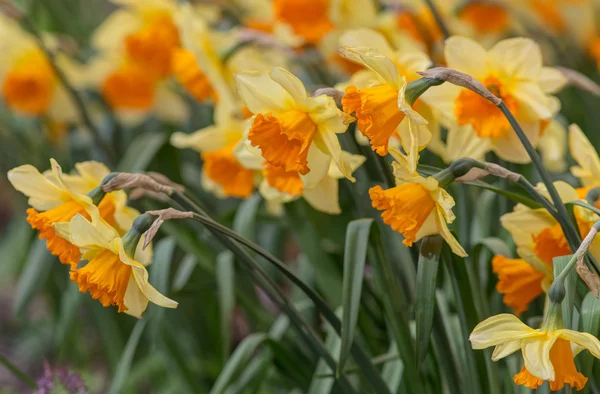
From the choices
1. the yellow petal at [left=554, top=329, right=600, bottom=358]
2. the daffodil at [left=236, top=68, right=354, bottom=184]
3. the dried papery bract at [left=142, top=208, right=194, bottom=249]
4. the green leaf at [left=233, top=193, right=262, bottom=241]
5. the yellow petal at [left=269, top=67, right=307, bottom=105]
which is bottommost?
the green leaf at [left=233, top=193, right=262, bottom=241]

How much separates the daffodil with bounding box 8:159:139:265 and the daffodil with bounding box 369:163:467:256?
1.21ft

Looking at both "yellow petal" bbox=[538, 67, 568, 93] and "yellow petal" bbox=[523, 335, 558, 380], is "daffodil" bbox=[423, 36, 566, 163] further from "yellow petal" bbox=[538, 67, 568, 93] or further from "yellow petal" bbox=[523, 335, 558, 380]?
"yellow petal" bbox=[523, 335, 558, 380]

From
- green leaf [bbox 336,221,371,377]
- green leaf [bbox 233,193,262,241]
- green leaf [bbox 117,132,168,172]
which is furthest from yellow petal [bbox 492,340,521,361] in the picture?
green leaf [bbox 117,132,168,172]

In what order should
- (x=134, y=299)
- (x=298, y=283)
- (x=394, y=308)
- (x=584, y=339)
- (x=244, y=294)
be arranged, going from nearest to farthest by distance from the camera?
(x=584, y=339) < (x=134, y=299) < (x=298, y=283) < (x=394, y=308) < (x=244, y=294)

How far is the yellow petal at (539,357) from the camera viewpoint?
0.83m

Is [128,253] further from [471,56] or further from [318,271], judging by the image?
[318,271]

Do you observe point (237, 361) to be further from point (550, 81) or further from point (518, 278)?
point (550, 81)

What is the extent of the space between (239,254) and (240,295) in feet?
2.02

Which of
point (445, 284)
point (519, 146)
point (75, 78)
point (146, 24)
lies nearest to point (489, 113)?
point (519, 146)

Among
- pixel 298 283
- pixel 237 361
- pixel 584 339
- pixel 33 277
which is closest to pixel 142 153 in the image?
pixel 33 277

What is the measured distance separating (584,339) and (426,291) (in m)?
0.21

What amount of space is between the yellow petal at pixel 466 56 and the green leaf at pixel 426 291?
12.9 inches

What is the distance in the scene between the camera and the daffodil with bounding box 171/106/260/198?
1420mm

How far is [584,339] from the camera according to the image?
845 millimetres
